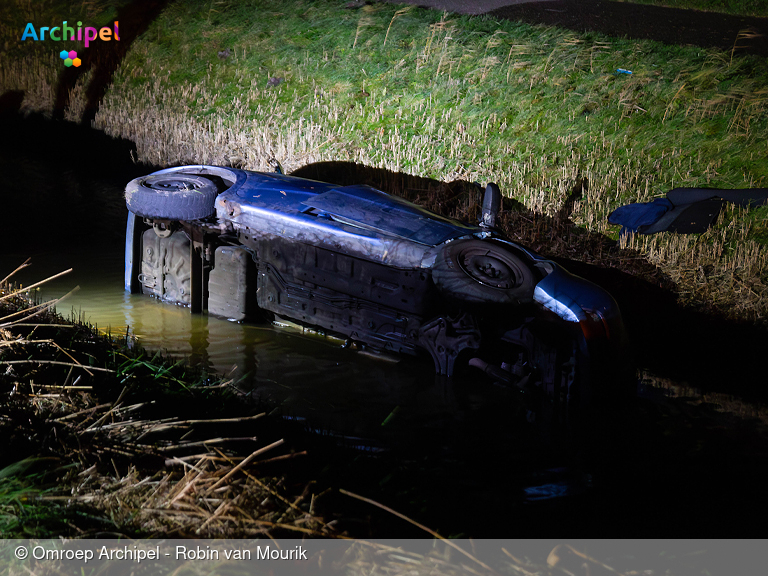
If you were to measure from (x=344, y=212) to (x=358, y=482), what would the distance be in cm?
255

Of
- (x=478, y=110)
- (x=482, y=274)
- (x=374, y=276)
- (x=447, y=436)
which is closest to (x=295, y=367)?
(x=374, y=276)

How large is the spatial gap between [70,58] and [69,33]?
1712 mm

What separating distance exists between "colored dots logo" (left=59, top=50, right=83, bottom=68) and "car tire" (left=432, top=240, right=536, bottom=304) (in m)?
12.8

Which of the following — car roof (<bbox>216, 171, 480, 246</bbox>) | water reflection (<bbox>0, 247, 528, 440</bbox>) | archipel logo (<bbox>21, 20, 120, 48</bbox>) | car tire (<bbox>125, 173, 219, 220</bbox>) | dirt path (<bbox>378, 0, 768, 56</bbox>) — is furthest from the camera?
archipel logo (<bbox>21, 20, 120, 48</bbox>)

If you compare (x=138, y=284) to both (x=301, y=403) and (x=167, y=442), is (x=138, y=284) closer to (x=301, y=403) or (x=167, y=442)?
(x=301, y=403)

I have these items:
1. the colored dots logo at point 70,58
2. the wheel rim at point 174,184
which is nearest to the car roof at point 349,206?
the wheel rim at point 174,184

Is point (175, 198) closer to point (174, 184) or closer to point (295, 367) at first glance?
point (174, 184)

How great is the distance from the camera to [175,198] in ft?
19.2

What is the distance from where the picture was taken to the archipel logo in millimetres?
15625

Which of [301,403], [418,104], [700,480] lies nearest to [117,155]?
[418,104]

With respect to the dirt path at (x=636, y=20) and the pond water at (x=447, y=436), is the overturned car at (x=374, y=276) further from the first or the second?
the dirt path at (x=636, y=20)

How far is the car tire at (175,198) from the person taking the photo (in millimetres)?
5824

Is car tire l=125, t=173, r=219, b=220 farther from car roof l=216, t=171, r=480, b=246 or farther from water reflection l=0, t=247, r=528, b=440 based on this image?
water reflection l=0, t=247, r=528, b=440

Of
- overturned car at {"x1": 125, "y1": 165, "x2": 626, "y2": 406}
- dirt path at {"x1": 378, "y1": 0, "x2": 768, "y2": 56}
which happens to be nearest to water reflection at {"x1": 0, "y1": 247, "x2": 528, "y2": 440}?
overturned car at {"x1": 125, "y1": 165, "x2": 626, "y2": 406}
